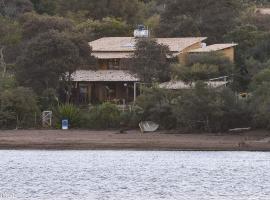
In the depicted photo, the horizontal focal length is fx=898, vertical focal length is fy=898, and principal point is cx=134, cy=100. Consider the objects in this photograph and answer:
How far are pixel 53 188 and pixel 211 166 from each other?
1189cm

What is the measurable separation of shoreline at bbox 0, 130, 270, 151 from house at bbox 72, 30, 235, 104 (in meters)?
12.0

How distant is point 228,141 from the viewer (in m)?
58.3

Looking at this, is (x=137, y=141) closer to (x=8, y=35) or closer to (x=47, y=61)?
(x=47, y=61)

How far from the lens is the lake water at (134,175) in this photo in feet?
121

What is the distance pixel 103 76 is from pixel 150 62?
20.8 ft

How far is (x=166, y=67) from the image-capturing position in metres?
73.7

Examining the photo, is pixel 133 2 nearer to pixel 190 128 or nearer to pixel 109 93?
pixel 109 93

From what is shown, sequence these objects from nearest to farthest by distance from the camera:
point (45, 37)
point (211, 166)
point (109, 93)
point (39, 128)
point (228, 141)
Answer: point (211, 166)
point (228, 141)
point (39, 128)
point (45, 37)
point (109, 93)

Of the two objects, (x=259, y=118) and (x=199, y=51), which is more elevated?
(x=199, y=51)

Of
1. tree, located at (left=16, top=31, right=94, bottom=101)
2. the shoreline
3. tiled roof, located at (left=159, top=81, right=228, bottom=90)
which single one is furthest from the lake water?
tree, located at (left=16, top=31, right=94, bottom=101)

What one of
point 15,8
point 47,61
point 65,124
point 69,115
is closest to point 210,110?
point 69,115

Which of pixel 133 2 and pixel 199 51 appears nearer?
pixel 199 51

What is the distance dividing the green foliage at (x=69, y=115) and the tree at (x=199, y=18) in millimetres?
33952

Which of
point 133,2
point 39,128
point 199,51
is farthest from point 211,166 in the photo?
point 133,2
